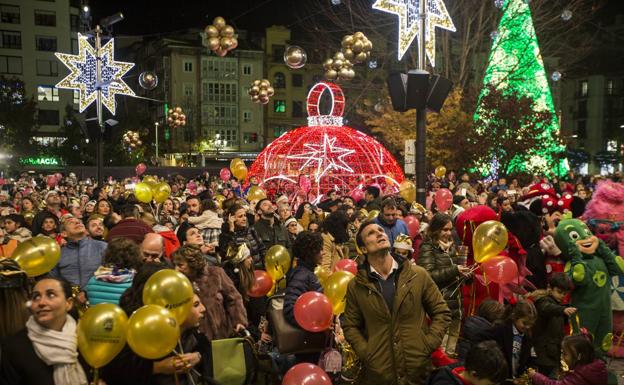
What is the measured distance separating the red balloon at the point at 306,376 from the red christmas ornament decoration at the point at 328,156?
1077cm

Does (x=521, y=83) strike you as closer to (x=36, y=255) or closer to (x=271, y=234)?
(x=271, y=234)

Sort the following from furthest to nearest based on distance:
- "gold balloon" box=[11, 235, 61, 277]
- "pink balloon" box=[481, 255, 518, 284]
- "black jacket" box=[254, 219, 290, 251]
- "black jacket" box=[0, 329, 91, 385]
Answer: "black jacket" box=[254, 219, 290, 251] < "pink balloon" box=[481, 255, 518, 284] < "gold balloon" box=[11, 235, 61, 277] < "black jacket" box=[0, 329, 91, 385]

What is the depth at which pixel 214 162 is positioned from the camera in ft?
204

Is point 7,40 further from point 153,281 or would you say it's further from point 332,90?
point 153,281

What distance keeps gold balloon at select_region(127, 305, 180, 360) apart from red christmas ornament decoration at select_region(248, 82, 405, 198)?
1170cm

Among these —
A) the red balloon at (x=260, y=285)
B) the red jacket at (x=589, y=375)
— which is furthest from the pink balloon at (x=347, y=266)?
the red jacket at (x=589, y=375)

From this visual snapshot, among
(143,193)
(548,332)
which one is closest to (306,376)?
(548,332)

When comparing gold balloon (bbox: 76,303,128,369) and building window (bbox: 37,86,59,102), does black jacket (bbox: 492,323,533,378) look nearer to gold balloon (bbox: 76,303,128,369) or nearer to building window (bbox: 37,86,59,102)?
gold balloon (bbox: 76,303,128,369)

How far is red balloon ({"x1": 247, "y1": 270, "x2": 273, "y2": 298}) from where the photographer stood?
5777 millimetres

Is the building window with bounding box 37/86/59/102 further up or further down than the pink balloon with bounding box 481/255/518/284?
further up

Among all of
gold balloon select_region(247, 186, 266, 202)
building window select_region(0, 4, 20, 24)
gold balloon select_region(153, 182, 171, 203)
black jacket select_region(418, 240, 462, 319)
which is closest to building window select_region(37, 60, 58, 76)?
building window select_region(0, 4, 20, 24)

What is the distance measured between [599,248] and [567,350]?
2.07 meters

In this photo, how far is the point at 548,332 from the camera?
15.2 feet

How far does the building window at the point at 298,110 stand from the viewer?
6531 centimetres
